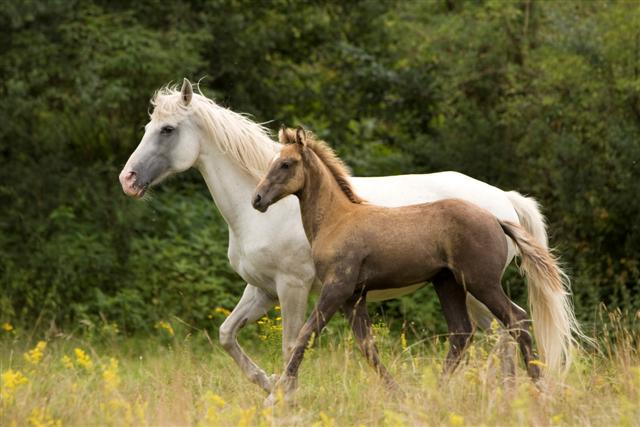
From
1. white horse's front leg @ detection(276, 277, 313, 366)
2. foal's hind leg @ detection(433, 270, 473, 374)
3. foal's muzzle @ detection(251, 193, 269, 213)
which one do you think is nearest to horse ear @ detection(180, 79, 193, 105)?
white horse's front leg @ detection(276, 277, 313, 366)

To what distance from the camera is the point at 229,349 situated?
293 inches

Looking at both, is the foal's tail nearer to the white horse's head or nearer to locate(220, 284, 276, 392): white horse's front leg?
locate(220, 284, 276, 392): white horse's front leg

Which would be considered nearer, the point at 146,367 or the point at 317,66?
the point at 146,367

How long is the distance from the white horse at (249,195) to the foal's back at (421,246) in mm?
1016

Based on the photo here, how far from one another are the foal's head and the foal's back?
0.39 metres

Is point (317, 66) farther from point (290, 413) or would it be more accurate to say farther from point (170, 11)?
point (290, 413)

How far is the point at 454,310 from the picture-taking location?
6492mm

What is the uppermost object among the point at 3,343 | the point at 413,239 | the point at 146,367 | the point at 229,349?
the point at 413,239

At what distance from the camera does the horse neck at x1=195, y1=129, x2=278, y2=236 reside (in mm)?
7539

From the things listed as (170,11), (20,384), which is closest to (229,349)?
(20,384)

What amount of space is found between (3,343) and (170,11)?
4.70m

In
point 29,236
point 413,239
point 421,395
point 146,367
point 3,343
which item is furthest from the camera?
point 29,236

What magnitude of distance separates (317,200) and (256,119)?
25.8 ft

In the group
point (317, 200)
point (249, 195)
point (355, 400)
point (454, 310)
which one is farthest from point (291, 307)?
point (355, 400)
